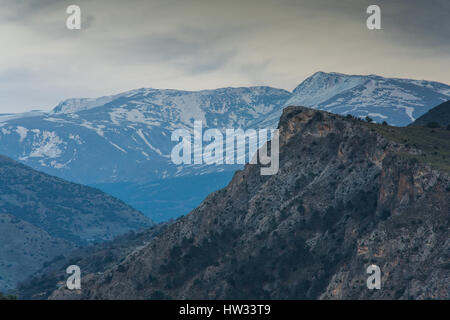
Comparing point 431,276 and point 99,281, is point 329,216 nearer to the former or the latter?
point 431,276

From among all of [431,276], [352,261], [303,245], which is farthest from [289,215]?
[431,276]

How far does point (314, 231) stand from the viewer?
13675 centimetres

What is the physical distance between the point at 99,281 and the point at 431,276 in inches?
2921

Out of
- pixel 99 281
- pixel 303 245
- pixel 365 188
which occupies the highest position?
pixel 365 188

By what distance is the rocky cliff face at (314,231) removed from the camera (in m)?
113

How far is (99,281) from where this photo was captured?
159625mm

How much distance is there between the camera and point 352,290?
4461 inches

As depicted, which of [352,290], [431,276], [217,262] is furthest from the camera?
[217,262]

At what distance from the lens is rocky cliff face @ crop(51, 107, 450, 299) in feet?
371
